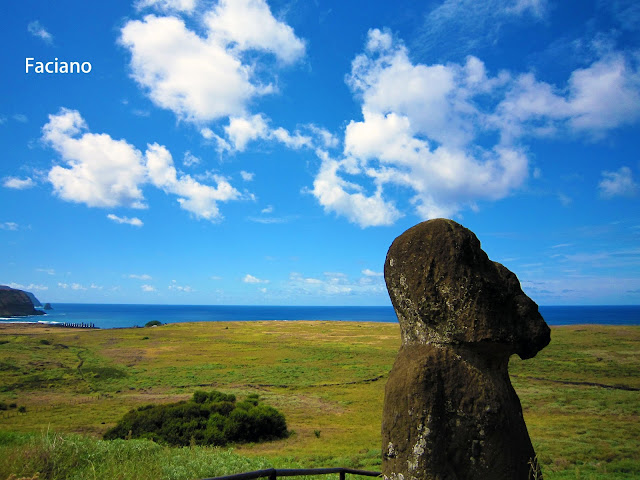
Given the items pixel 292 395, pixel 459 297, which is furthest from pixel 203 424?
pixel 459 297

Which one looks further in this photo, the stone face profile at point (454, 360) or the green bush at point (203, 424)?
the green bush at point (203, 424)

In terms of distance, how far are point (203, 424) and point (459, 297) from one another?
54.6 feet

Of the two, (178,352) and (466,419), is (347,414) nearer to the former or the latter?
(466,419)

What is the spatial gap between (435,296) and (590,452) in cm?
1343

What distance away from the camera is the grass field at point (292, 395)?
470 inches

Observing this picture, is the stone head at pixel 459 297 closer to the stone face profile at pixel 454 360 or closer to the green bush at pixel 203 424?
the stone face profile at pixel 454 360

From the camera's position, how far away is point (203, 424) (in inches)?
734

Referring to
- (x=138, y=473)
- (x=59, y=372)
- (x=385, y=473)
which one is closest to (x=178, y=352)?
(x=59, y=372)

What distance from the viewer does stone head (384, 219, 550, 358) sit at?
16.4 ft

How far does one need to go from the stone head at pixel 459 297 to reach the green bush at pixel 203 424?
14.4 meters

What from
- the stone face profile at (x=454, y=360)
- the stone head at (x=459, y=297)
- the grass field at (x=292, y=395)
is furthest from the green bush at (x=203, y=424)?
the stone head at (x=459, y=297)

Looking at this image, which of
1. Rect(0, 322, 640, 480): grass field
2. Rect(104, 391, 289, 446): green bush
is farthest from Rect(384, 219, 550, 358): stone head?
Rect(104, 391, 289, 446): green bush

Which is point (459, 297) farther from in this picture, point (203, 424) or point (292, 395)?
point (292, 395)

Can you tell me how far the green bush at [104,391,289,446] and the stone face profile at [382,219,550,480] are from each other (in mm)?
14162
